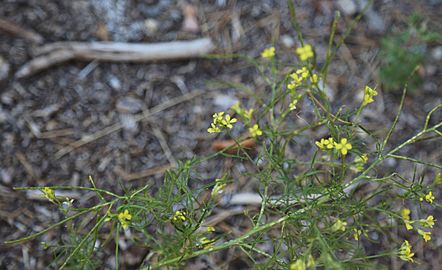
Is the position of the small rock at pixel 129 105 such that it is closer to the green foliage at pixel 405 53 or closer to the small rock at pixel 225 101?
the small rock at pixel 225 101

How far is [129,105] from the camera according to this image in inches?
91.1

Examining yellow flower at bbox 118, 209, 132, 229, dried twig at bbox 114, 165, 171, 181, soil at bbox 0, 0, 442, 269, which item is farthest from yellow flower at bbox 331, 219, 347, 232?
dried twig at bbox 114, 165, 171, 181

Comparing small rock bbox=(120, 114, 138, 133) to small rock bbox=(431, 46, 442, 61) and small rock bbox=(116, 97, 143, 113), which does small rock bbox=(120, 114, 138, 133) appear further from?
small rock bbox=(431, 46, 442, 61)

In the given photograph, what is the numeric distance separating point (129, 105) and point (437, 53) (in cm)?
143

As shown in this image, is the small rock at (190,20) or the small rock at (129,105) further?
the small rock at (190,20)

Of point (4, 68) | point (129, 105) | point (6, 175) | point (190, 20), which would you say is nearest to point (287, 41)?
point (190, 20)

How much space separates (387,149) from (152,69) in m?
1.09

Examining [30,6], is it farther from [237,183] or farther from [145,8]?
[237,183]

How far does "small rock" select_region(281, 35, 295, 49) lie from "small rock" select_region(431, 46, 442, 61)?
0.64 metres

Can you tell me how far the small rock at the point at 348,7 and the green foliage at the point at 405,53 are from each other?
23 centimetres

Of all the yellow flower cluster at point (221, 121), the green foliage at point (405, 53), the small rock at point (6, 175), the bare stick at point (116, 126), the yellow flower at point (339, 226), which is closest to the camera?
the yellow flower at point (339, 226)

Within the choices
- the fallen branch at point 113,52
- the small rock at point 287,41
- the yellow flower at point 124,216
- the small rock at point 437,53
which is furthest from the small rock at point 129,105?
the small rock at point 437,53

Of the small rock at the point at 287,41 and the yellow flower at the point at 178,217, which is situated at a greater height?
the yellow flower at the point at 178,217

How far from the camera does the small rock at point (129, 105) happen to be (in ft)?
7.55
